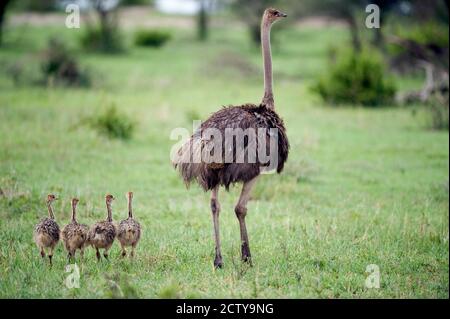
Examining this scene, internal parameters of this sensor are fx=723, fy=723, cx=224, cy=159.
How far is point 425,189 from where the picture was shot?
34.2 ft

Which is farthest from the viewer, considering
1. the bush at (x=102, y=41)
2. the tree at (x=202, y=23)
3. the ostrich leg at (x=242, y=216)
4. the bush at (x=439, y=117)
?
the tree at (x=202, y=23)

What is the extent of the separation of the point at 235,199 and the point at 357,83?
10034 mm

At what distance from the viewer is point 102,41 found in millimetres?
30438

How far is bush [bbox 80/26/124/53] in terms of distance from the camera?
30.5 meters

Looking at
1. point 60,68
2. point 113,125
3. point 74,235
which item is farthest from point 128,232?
point 60,68

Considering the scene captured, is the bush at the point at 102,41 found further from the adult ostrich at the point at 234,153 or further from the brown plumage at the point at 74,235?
the brown plumage at the point at 74,235

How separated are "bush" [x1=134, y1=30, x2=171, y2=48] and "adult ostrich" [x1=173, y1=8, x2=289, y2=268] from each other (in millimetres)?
27681

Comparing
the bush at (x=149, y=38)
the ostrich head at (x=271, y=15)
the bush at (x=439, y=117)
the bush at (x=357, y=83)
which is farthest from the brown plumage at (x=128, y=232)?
the bush at (x=149, y=38)

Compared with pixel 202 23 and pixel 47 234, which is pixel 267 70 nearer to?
pixel 47 234

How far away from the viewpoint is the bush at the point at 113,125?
13.6 metres

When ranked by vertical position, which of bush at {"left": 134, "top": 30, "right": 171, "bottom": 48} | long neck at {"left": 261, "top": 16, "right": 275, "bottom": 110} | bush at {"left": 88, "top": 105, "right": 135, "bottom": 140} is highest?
bush at {"left": 134, "top": 30, "right": 171, "bottom": 48}

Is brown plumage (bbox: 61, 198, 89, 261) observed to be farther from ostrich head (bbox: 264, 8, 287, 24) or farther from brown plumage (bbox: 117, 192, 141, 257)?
ostrich head (bbox: 264, 8, 287, 24)

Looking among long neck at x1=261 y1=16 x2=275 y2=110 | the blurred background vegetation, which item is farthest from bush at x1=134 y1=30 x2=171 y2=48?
long neck at x1=261 y1=16 x2=275 y2=110

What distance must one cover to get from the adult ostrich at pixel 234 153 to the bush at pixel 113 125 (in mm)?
7043
